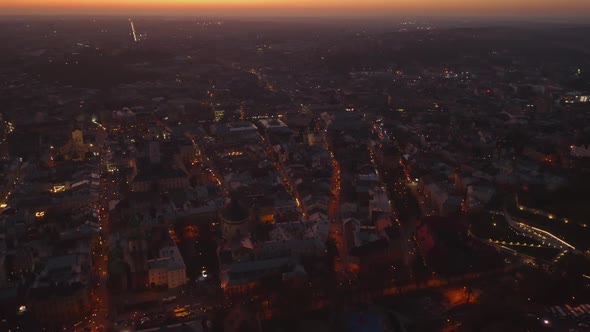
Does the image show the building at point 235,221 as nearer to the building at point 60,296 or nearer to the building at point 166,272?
the building at point 166,272

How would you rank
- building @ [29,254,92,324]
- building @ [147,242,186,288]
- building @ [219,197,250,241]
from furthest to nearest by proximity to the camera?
building @ [219,197,250,241] → building @ [147,242,186,288] → building @ [29,254,92,324]

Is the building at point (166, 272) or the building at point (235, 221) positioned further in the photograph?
the building at point (235, 221)

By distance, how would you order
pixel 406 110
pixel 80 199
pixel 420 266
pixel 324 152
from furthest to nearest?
pixel 406 110, pixel 324 152, pixel 80 199, pixel 420 266

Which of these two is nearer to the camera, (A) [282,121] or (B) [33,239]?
(B) [33,239]

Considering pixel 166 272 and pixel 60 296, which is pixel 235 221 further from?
pixel 60 296

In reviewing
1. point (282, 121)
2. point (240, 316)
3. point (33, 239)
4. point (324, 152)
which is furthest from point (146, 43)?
point (240, 316)

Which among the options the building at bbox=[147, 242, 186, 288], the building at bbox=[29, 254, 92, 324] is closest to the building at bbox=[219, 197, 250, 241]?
the building at bbox=[147, 242, 186, 288]

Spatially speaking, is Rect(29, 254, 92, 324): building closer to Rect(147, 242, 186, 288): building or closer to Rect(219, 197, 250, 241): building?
Rect(147, 242, 186, 288): building

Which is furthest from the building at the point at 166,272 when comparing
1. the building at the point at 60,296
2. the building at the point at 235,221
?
the building at the point at 235,221

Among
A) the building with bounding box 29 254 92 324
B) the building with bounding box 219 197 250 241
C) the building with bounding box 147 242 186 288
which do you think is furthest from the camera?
the building with bounding box 219 197 250 241

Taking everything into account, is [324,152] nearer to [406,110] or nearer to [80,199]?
[80,199]

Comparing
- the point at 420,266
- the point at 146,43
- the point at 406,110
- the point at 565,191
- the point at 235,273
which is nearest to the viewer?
the point at 235,273
